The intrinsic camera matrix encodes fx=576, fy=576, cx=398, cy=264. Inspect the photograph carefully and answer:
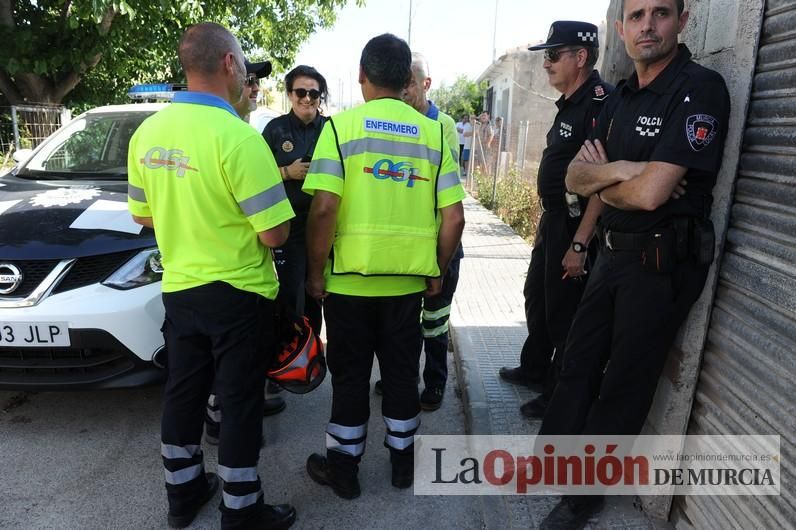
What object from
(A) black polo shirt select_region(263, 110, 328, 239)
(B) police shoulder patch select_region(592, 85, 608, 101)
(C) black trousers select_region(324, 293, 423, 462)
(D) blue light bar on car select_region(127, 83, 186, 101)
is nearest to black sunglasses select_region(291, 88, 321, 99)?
(A) black polo shirt select_region(263, 110, 328, 239)

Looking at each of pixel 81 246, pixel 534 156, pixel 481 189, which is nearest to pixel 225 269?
pixel 81 246

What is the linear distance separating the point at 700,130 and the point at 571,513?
5.32ft

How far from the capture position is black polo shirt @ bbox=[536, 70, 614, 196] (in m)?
3.02

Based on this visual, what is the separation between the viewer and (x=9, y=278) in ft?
9.60

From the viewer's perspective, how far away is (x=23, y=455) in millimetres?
3008

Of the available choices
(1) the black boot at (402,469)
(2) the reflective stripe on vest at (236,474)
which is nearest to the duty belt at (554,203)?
(1) the black boot at (402,469)

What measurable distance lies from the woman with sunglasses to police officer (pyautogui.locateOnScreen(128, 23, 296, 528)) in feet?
3.62

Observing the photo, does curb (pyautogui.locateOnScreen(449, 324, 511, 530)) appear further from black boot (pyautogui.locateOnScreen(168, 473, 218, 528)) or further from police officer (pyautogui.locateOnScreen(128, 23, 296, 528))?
black boot (pyautogui.locateOnScreen(168, 473, 218, 528))

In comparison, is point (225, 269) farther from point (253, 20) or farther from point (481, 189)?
point (253, 20)

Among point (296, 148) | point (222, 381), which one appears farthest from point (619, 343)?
point (296, 148)

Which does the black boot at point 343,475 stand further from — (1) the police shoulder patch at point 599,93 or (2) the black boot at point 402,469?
(1) the police shoulder patch at point 599,93

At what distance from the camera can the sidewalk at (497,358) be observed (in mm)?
2562

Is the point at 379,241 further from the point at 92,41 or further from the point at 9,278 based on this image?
the point at 92,41

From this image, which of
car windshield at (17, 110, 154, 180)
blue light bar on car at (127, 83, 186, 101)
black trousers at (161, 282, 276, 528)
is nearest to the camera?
black trousers at (161, 282, 276, 528)
